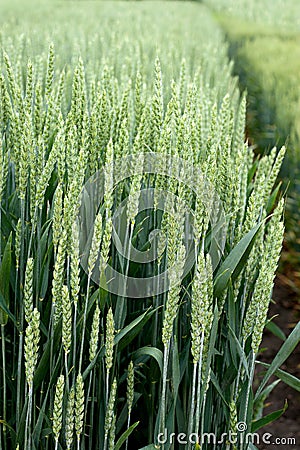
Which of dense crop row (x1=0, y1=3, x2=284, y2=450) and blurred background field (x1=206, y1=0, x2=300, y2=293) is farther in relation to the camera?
blurred background field (x1=206, y1=0, x2=300, y2=293)

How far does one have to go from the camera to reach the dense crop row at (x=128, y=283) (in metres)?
1.25

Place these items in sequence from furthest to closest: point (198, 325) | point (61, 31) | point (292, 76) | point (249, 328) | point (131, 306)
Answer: point (292, 76) → point (61, 31) → point (131, 306) → point (249, 328) → point (198, 325)

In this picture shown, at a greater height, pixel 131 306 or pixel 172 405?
pixel 131 306

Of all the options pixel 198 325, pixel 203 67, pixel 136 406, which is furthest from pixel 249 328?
pixel 203 67

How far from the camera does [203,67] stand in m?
3.40

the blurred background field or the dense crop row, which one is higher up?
the blurred background field

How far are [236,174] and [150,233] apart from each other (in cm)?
25

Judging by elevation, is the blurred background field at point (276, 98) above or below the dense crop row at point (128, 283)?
above

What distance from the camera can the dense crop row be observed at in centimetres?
125

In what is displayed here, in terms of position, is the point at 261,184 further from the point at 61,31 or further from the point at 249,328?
the point at 61,31

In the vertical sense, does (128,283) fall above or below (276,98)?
below

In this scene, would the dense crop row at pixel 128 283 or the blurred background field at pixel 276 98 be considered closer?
the dense crop row at pixel 128 283

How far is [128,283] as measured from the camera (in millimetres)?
1533

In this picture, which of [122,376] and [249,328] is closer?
[249,328]
